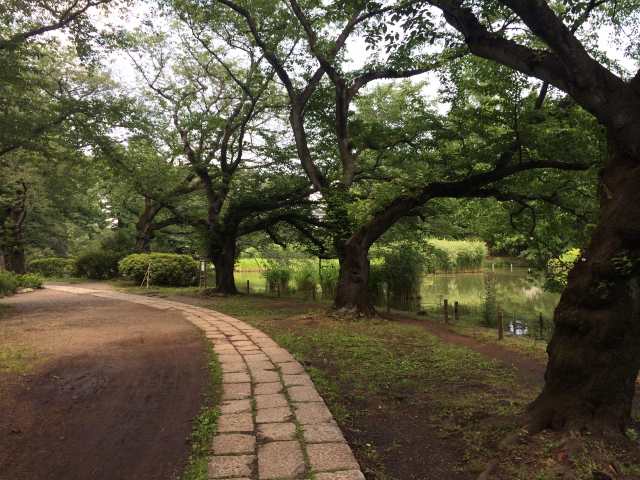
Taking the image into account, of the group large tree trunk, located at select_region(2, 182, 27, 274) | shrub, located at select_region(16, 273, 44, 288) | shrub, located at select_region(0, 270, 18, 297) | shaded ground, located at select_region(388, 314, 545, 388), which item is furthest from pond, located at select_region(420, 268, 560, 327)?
large tree trunk, located at select_region(2, 182, 27, 274)

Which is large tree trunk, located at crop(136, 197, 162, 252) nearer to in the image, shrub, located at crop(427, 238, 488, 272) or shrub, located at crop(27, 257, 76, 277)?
shrub, located at crop(27, 257, 76, 277)

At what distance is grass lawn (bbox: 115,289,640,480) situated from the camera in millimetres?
2877

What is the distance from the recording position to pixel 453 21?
3.67 metres

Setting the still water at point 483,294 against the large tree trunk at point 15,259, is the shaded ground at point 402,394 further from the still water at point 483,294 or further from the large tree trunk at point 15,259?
the large tree trunk at point 15,259

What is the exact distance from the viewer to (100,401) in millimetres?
4199

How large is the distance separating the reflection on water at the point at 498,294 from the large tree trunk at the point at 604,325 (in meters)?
8.70

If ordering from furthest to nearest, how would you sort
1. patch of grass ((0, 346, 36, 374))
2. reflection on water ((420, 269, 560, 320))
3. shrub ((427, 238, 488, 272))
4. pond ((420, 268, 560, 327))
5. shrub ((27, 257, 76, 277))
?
shrub ((27, 257, 76, 277)) → shrub ((427, 238, 488, 272)) → reflection on water ((420, 269, 560, 320)) → pond ((420, 268, 560, 327)) → patch of grass ((0, 346, 36, 374))

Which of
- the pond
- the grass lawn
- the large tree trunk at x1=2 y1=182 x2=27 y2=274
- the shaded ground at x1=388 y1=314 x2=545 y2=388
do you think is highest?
the large tree trunk at x1=2 y1=182 x2=27 y2=274

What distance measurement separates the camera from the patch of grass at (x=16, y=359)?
5.25 meters

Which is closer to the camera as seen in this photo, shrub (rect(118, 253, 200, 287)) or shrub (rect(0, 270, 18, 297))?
shrub (rect(0, 270, 18, 297))

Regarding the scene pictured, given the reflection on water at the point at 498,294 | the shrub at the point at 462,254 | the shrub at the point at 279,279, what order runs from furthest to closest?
the shrub at the point at 462,254 → the shrub at the point at 279,279 → the reflection on water at the point at 498,294

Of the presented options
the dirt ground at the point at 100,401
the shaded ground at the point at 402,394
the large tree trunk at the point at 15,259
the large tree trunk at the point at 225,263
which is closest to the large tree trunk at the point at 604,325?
the shaded ground at the point at 402,394

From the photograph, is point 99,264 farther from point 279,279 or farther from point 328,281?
point 328,281

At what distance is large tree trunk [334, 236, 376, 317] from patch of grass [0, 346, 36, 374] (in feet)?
19.2
